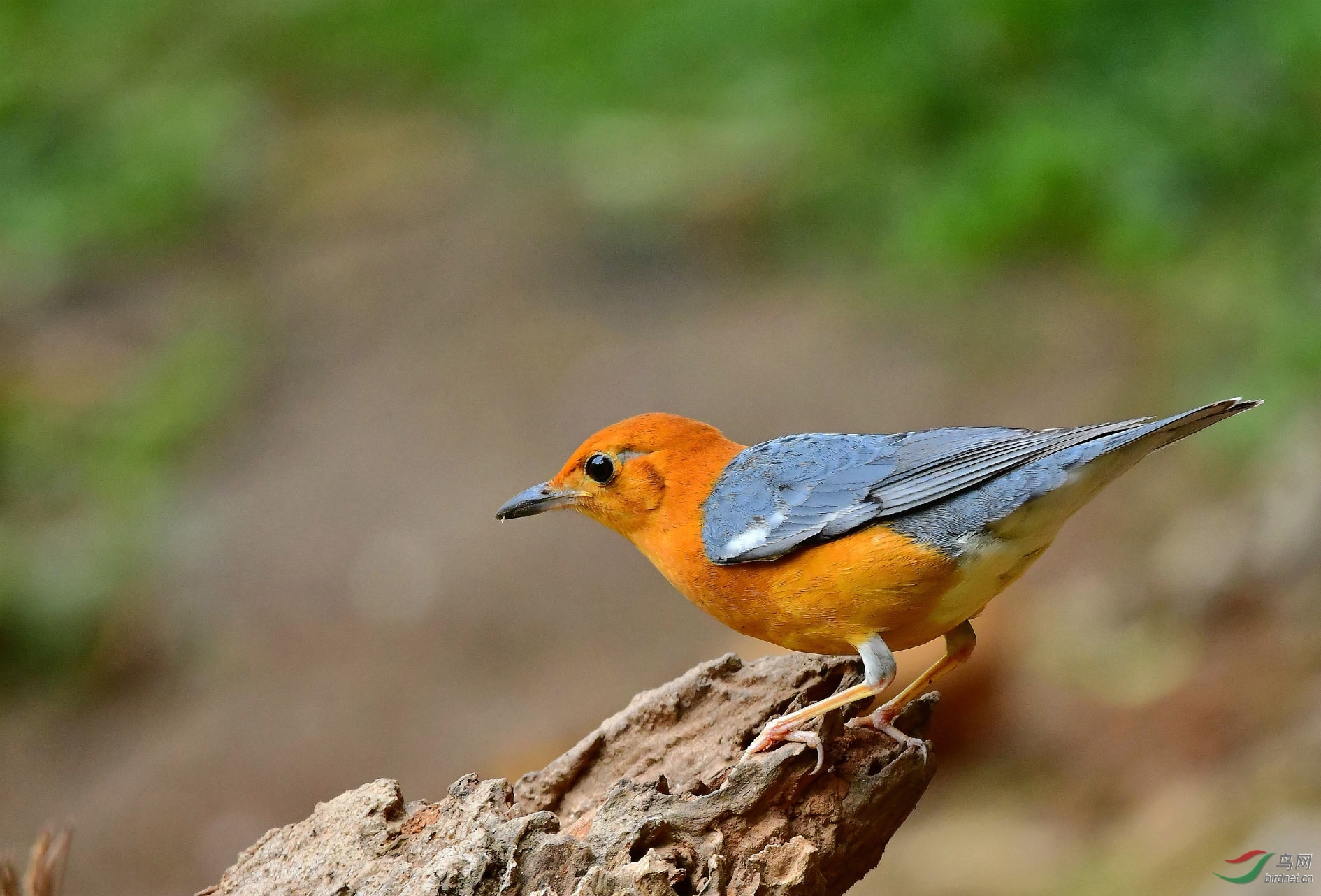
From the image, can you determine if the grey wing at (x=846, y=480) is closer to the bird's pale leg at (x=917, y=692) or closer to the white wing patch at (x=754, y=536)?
the white wing patch at (x=754, y=536)

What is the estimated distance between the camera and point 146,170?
15.4m

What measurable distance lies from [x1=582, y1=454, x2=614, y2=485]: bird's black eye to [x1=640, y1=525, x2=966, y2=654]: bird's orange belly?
724mm

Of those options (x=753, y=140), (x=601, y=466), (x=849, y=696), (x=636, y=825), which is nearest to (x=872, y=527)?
(x=849, y=696)

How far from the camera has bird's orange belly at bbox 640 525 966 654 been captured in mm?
4598

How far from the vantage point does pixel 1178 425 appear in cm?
445

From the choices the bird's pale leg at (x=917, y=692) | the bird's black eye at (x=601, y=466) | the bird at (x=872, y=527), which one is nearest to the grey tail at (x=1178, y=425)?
the bird at (x=872, y=527)

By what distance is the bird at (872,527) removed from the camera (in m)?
4.60

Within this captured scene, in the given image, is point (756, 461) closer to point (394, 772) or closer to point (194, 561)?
point (394, 772)

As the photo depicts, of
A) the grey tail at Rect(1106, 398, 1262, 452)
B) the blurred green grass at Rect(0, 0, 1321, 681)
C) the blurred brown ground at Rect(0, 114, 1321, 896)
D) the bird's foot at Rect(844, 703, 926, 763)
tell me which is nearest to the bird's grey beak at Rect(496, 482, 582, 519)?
the bird's foot at Rect(844, 703, 926, 763)

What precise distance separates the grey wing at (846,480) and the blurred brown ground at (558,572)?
9.79 ft

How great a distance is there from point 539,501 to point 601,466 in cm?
35

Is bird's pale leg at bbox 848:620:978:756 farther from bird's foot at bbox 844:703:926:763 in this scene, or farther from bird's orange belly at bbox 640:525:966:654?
bird's orange belly at bbox 640:525:966:654

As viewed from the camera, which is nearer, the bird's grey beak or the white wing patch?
the white wing patch

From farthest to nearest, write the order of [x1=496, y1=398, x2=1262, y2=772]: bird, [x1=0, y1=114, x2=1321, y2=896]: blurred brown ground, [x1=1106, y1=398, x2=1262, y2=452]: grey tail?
[x1=0, y1=114, x2=1321, y2=896]: blurred brown ground, [x1=496, y1=398, x2=1262, y2=772]: bird, [x1=1106, y1=398, x2=1262, y2=452]: grey tail
